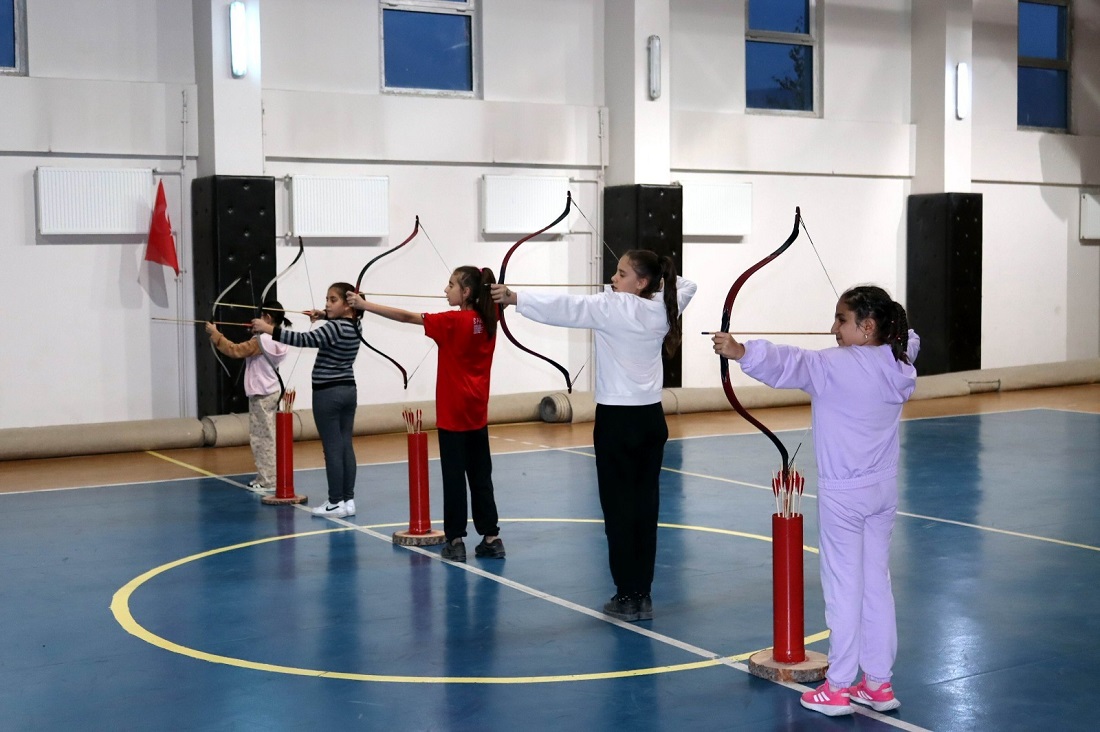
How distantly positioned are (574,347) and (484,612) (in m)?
8.56

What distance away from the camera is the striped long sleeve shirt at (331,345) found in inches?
304

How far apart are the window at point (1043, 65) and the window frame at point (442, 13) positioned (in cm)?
780

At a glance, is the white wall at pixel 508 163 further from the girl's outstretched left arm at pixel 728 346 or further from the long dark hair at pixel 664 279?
the girl's outstretched left arm at pixel 728 346

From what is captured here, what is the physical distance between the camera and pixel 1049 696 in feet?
14.7

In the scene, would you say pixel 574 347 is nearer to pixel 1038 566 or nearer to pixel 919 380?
pixel 919 380

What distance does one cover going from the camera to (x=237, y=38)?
11.7 metres

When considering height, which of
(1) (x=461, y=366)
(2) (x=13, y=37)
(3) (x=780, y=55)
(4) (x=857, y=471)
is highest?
Answer: (3) (x=780, y=55)

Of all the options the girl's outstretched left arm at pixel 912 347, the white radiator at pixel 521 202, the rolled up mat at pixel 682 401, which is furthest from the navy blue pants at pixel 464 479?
the white radiator at pixel 521 202

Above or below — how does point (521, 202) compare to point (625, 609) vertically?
above

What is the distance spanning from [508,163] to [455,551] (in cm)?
752

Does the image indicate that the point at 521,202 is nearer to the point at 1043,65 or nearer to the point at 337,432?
the point at 337,432

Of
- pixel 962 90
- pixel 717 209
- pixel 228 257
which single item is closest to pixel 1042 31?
pixel 962 90

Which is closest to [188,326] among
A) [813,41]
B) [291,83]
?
[291,83]

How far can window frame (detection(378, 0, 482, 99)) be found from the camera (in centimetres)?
1302
